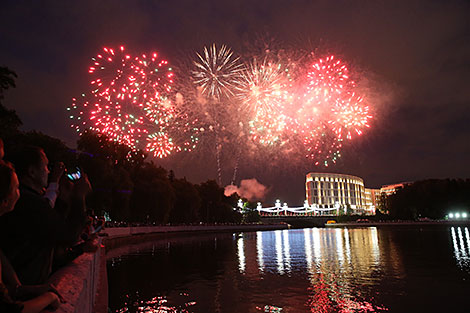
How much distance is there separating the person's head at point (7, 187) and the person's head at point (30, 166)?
837mm

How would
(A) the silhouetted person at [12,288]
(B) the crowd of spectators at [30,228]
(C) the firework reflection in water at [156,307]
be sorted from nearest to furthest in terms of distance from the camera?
(A) the silhouetted person at [12,288] → (B) the crowd of spectators at [30,228] → (C) the firework reflection in water at [156,307]

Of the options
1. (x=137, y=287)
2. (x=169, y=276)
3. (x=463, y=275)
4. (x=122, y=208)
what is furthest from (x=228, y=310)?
(x=122, y=208)

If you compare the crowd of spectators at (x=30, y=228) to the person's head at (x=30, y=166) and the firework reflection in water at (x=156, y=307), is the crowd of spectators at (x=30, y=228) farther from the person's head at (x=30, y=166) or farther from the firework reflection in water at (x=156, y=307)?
the firework reflection in water at (x=156, y=307)

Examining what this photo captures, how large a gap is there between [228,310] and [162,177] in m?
51.1

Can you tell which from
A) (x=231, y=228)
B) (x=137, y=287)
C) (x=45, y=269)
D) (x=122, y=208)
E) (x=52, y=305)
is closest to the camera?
(x=52, y=305)

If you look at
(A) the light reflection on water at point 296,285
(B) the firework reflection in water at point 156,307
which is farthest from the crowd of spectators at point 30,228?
(A) the light reflection on water at point 296,285

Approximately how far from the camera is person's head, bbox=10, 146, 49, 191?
3.11 meters

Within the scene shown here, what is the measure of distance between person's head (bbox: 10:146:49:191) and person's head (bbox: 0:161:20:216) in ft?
2.75

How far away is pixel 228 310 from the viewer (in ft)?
34.3

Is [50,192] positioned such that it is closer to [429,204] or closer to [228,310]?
[228,310]

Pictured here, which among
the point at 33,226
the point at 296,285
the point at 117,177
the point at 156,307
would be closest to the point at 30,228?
the point at 33,226

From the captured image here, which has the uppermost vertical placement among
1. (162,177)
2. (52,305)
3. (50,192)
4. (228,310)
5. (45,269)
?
(162,177)

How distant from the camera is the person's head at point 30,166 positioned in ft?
10.2

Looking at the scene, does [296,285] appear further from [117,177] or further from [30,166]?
[117,177]
